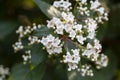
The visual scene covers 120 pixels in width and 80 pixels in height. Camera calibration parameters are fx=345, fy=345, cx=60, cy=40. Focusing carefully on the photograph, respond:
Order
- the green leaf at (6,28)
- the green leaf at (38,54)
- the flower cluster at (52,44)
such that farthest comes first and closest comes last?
the green leaf at (6,28), the green leaf at (38,54), the flower cluster at (52,44)

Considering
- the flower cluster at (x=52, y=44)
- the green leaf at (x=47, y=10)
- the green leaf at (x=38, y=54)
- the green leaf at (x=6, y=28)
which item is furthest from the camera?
the green leaf at (x=6, y=28)

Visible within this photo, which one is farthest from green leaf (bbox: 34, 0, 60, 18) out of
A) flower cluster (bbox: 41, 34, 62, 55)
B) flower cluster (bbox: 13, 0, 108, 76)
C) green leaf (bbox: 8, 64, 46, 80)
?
green leaf (bbox: 8, 64, 46, 80)

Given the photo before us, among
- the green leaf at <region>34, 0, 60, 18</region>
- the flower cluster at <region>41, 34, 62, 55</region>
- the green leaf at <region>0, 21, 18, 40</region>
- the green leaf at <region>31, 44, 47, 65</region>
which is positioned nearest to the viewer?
the flower cluster at <region>41, 34, 62, 55</region>

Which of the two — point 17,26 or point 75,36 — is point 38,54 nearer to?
point 75,36

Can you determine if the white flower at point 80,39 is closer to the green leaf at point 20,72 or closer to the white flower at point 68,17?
the white flower at point 68,17

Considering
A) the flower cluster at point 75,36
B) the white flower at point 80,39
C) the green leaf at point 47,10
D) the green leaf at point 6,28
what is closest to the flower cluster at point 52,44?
the flower cluster at point 75,36

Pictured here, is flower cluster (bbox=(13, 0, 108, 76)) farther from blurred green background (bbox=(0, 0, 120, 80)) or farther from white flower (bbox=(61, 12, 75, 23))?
blurred green background (bbox=(0, 0, 120, 80))

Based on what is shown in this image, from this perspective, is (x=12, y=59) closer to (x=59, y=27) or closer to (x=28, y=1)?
(x=28, y=1)
